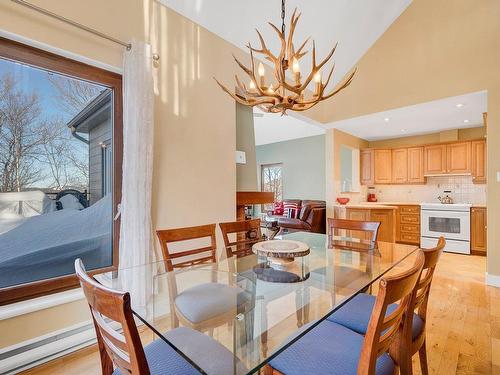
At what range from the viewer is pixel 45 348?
5.72 ft

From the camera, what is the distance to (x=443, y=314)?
8.14 feet

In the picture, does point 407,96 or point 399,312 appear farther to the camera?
point 407,96

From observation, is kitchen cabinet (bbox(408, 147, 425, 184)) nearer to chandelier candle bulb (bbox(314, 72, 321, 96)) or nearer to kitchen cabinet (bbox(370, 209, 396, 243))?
kitchen cabinet (bbox(370, 209, 396, 243))

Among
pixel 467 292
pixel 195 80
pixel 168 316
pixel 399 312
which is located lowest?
pixel 467 292

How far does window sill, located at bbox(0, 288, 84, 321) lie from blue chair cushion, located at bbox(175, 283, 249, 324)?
0.94m

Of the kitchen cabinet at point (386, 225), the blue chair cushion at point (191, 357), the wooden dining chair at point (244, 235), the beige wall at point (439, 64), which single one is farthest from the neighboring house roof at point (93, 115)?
the kitchen cabinet at point (386, 225)

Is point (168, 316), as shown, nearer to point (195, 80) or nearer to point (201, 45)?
point (195, 80)

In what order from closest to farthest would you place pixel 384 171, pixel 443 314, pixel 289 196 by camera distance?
pixel 443 314 → pixel 384 171 → pixel 289 196

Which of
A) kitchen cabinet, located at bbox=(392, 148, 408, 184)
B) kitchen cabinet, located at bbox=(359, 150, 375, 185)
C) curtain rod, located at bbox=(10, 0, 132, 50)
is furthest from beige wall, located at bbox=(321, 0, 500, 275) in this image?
curtain rod, located at bbox=(10, 0, 132, 50)

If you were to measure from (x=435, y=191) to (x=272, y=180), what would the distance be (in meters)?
4.58

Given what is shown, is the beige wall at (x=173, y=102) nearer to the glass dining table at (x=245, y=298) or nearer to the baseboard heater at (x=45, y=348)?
the baseboard heater at (x=45, y=348)

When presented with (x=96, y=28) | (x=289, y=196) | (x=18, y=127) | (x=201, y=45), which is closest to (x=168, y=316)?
(x=18, y=127)

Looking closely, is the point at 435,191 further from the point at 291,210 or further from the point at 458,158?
the point at 291,210

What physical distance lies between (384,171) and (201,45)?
5.13 m
